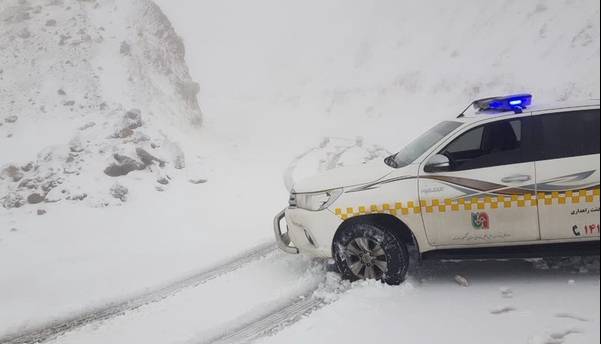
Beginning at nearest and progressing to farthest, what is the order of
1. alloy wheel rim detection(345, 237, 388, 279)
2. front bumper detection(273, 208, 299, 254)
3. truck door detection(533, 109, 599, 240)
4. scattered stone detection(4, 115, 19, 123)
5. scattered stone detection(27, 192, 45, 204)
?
truck door detection(533, 109, 599, 240) < alloy wheel rim detection(345, 237, 388, 279) < front bumper detection(273, 208, 299, 254) < scattered stone detection(27, 192, 45, 204) < scattered stone detection(4, 115, 19, 123)

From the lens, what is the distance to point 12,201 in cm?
891

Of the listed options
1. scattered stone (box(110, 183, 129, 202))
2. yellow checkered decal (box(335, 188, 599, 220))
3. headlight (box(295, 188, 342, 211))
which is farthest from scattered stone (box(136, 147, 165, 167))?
yellow checkered decal (box(335, 188, 599, 220))

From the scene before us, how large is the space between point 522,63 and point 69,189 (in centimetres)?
1920

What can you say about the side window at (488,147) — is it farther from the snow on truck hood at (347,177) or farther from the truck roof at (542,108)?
the snow on truck hood at (347,177)

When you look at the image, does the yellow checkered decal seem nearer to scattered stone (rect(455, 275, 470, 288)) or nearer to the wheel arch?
the wheel arch

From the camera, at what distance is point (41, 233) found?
8.15 metres

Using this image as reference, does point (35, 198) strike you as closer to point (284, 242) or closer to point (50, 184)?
point (50, 184)

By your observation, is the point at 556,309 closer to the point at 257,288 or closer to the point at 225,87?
the point at 257,288

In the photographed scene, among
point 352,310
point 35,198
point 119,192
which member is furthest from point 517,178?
point 35,198

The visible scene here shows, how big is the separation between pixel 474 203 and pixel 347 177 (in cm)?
143

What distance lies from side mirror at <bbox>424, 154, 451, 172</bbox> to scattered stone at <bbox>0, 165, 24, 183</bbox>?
9.05m

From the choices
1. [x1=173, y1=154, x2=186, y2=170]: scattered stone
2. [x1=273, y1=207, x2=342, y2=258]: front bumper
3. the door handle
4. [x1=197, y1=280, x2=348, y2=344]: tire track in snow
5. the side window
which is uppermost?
[x1=173, y1=154, x2=186, y2=170]: scattered stone

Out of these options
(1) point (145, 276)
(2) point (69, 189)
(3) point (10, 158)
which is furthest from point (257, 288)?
(3) point (10, 158)

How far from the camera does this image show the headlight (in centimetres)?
479
